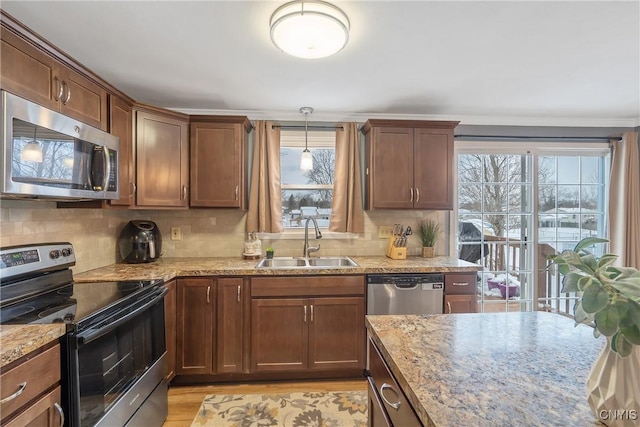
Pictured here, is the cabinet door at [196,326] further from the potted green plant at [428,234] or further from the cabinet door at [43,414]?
the potted green plant at [428,234]

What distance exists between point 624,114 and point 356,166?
9.15ft

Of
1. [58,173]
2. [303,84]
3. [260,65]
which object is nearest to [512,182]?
[303,84]

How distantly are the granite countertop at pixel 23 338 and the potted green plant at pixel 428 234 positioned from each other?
273cm

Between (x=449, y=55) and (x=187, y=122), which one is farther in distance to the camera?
(x=187, y=122)

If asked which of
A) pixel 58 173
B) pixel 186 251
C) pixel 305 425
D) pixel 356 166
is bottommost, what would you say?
pixel 305 425

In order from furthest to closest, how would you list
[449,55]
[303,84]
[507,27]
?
[303,84] < [449,55] < [507,27]

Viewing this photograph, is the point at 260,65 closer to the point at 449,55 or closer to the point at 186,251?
the point at 449,55

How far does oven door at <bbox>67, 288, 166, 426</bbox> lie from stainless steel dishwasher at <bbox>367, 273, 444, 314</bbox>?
5.03ft

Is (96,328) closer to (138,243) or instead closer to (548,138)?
(138,243)

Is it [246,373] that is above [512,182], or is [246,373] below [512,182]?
below

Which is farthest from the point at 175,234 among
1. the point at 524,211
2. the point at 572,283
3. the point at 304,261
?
the point at 524,211

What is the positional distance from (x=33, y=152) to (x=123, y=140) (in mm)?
821

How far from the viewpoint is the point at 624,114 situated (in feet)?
9.61

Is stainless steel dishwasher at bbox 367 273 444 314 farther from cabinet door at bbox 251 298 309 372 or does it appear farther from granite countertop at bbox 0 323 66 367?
granite countertop at bbox 0 323 66 367
